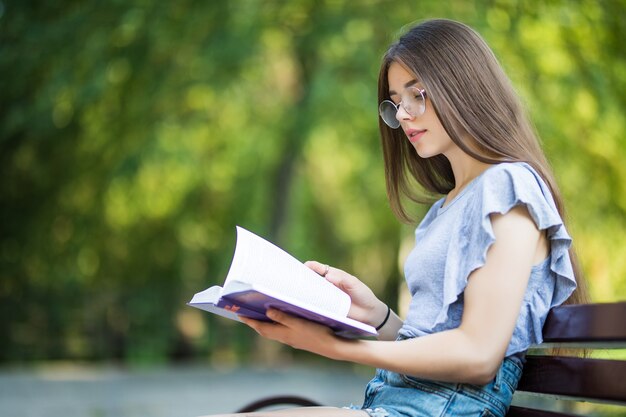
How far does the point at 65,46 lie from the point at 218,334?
9202 mm

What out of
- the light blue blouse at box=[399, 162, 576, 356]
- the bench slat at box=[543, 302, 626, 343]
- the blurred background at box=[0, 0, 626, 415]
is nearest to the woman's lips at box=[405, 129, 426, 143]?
the light blue blouse at box=[399, 162, 576, 356]

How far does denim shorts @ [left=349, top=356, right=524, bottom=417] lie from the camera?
2.08 m

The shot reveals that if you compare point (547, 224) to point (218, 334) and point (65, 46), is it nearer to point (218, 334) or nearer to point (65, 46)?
point (65, 46)

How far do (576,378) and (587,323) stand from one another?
0.51 feet

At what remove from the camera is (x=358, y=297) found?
251 cm

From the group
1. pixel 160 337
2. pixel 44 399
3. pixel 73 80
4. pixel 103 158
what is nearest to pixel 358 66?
pixel 73 80

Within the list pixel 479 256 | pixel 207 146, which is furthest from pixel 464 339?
pixel 207 146

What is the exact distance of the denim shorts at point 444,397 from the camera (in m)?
2.08

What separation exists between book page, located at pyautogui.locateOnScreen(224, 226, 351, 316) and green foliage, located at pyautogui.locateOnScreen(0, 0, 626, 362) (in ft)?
7.10

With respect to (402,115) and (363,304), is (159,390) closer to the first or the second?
(363,304)

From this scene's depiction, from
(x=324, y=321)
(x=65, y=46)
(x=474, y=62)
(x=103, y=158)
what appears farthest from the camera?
(x=103, y=158)

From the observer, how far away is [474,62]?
2238mm

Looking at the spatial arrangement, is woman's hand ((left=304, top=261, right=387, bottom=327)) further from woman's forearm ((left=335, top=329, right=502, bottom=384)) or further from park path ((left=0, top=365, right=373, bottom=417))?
park path ((left=0, top=365, right=373, bottom=417))

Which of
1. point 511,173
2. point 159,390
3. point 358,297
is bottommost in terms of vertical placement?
point 159,390
